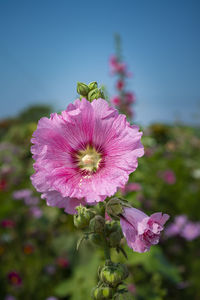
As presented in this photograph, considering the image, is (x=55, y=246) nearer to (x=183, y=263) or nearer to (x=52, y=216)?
(x=52, y=216)

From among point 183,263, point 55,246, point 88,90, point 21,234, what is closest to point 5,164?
point 21,234

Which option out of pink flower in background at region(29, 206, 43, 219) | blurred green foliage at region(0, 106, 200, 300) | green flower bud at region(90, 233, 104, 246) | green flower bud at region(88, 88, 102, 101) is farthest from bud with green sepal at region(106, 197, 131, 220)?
pink flower in background at region(29, 206, 43, 219)

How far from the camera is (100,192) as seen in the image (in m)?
0.84

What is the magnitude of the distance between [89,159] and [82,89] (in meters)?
0.26

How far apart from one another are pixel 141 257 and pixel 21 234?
5.87 feet

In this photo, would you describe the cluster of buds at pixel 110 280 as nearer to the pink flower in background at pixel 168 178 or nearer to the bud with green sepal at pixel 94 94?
the bud with green sepal at pixel 94 94

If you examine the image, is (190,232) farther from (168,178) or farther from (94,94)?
(94,94)

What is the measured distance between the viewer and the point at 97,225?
92 centimetres

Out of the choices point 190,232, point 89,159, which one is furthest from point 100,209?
point 190,232

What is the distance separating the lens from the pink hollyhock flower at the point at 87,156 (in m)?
0.87

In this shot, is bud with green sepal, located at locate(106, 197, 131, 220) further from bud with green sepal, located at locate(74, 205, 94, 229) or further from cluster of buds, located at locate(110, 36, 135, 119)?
cluster of buds, located at locate(110, 36, 135, 119)

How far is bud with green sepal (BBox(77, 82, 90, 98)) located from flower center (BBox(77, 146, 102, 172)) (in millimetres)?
203

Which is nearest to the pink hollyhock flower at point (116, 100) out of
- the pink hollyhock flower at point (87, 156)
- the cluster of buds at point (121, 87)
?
the cluster of buds at point (121, 87)

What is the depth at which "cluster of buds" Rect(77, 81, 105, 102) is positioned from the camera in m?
1.00
